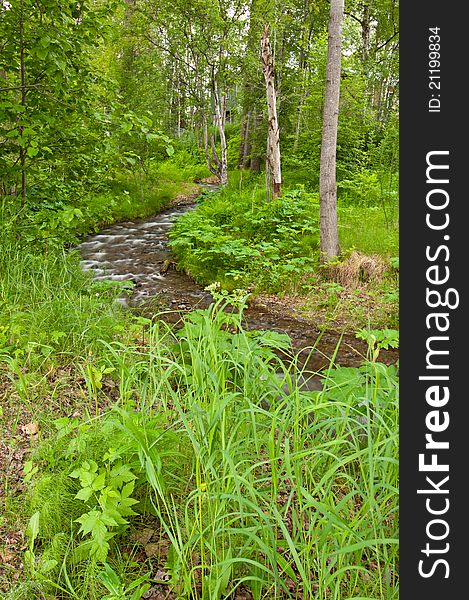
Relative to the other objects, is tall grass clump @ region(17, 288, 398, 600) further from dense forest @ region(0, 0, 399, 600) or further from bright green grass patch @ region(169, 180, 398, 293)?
bright green grass patch @ region(169, 180, 398, 293)

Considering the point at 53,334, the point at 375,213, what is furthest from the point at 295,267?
the point at 53,334

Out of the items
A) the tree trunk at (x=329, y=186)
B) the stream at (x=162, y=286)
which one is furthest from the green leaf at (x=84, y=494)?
the tree trunk at (x=329, y=186)

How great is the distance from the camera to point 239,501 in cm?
164

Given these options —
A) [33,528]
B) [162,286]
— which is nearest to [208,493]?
[33,528]

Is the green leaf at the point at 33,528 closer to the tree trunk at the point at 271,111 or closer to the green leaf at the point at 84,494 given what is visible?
the green leaf at the point at 84,494

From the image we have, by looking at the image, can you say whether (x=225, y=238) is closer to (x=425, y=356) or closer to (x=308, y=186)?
(x=308, y=186)

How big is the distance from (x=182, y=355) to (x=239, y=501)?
0.98 meters

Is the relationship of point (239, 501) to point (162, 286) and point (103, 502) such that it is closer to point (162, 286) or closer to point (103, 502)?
point (103, 502)

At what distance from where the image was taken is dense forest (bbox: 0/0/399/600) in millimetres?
1734

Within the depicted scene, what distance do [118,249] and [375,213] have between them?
18.0 ft

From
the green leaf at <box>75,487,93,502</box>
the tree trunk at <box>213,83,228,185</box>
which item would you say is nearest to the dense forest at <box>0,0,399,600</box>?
the green leaf at <box>75,487,93,502</box>

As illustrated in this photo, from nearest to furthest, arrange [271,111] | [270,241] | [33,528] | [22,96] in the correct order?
[33,528]
[22,96]
[270,241]
[271,111]

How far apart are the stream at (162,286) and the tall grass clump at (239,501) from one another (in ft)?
4.84

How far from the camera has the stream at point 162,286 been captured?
5.55 metres
